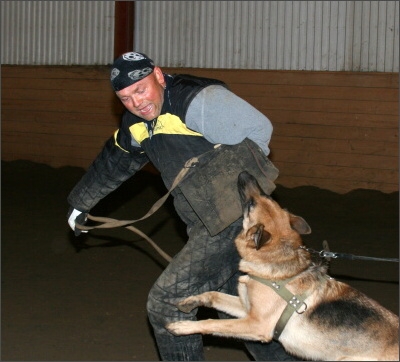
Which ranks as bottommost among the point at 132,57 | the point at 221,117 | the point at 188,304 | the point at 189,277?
the point at 188,304

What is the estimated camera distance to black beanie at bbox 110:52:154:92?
3.74 m

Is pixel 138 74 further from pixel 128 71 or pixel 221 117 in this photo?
pixel 221 117

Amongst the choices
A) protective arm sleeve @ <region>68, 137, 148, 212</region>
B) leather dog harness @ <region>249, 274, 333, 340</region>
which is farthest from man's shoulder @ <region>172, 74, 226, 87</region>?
leather dog harness @ <region>249, 274, 333, 340</region>

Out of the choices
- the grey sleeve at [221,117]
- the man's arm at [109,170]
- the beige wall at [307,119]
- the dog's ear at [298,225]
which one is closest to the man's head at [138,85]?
the grey sleeve at [221,117]

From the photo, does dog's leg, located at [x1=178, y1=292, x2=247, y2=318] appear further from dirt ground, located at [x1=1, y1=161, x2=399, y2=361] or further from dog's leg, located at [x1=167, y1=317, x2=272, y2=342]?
dirt ground, located at [x1=1, y1=161, x2=399, y2=361]

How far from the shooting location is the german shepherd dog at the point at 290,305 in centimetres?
361

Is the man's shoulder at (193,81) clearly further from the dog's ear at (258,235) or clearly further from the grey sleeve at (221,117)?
the dog's ear at (258,235)

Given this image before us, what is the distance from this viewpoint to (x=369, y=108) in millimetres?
9688

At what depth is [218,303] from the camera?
394 centimetres

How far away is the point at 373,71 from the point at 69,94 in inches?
197

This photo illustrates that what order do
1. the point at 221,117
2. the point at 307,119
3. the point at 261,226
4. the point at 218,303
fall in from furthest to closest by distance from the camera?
the point at 307,119
the point at 218,303
the point at 261,226
the point at 221,117

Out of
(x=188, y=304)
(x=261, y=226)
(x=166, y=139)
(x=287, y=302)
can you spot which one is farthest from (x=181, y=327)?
(x=166, y=139)

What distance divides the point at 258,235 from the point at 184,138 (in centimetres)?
64

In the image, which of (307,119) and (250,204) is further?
(307,119)
